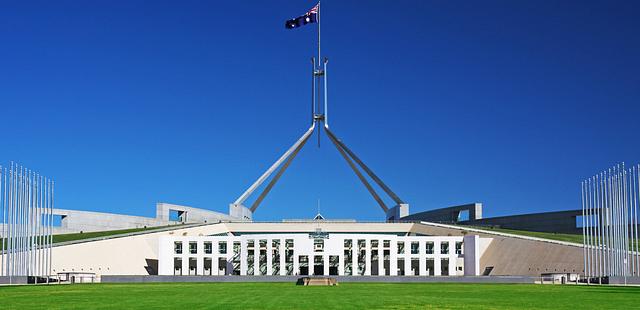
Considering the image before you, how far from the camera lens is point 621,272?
32812 millimetres

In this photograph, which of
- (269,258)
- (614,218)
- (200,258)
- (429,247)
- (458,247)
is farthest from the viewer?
(429,247)

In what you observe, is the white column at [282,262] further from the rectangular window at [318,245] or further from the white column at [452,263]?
the white column at [452,263]

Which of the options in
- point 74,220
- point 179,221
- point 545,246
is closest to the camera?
point 545,246

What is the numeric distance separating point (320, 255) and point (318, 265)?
90 cm

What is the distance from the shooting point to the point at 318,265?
47906mm

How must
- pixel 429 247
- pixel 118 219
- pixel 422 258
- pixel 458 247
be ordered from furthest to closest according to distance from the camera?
pixel 118 219 < pixel 429 247 < pixel 458 247 < pixel 422 258

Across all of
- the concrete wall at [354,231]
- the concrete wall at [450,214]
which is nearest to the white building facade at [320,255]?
the concrete wall at [354,231]

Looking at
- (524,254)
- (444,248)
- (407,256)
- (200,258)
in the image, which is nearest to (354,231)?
(444,248)

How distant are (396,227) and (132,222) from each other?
742 inches

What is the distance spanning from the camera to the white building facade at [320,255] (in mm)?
46688

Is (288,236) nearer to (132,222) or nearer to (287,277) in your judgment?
(287,277)

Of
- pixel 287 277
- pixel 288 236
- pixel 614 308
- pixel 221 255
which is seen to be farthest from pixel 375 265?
pixel 614 308

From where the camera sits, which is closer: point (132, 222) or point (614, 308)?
point (614, 308)

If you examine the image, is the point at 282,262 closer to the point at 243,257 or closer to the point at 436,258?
the point at 243,257
